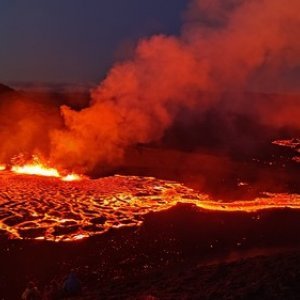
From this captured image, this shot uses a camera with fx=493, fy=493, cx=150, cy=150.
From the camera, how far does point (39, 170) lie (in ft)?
78.4

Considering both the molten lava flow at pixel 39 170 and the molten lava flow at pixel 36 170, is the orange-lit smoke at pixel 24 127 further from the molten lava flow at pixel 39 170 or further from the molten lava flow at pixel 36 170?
the molten lava flow at pixel 36 170

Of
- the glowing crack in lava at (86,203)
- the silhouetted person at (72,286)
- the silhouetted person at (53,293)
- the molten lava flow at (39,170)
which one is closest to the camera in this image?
the silhouetted person at (53,293)

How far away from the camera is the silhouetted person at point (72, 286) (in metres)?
10.7

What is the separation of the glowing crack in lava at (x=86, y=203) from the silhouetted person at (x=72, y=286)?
341 centimetres

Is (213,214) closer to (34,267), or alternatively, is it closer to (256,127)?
(34,267)

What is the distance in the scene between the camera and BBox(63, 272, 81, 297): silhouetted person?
10704 millimetres

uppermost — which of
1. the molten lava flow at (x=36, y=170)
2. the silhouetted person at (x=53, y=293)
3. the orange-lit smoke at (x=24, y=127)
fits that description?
the orange-lit smoke at (x=24, y=127)

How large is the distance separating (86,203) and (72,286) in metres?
A: 7.07

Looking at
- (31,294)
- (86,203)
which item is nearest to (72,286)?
(31,294)

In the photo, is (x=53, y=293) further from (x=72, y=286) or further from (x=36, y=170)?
(x=36, y=170)

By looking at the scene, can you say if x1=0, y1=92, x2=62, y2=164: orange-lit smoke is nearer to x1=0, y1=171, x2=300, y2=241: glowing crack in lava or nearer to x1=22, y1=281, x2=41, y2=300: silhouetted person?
x1=0, y1=171, x2=300, y2=241: glowing crack in lava

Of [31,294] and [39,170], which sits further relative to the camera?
[39,170]

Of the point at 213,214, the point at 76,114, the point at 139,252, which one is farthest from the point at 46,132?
the point at 139,252

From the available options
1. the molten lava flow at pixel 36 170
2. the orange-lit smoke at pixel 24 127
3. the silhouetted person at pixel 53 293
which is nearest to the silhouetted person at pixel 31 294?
the silhouetted person at pixel 53 293
